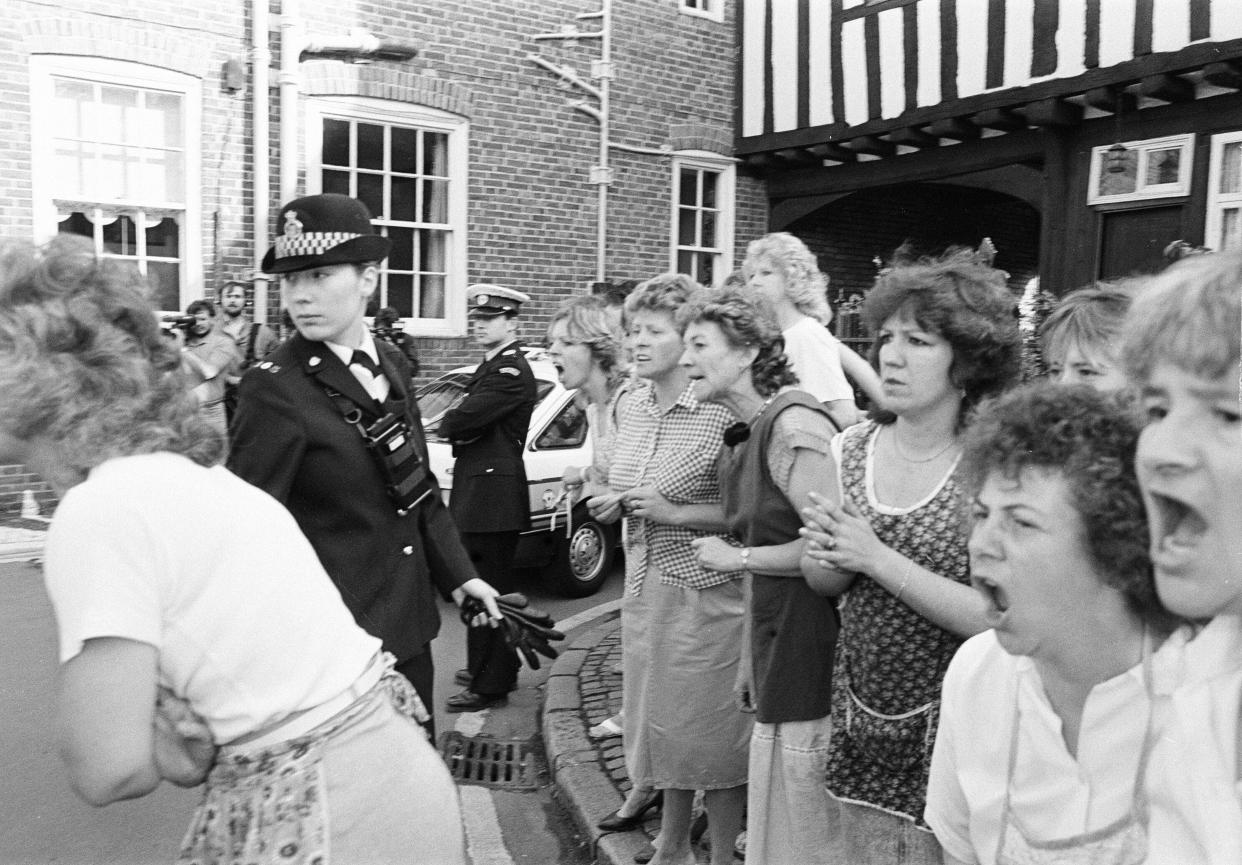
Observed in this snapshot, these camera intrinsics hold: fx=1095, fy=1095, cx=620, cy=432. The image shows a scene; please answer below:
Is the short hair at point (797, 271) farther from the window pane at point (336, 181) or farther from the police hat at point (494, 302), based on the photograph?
the window pane at point (336, 181)

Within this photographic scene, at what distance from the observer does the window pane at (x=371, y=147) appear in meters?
10.9

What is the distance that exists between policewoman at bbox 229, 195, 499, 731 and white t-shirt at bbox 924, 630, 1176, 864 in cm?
153

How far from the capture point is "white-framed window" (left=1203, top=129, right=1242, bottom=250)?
9.06 m

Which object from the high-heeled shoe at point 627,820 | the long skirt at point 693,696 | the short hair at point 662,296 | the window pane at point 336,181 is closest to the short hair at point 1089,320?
the long skirt at point 693,696

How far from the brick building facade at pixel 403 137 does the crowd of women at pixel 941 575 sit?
6.75 metres

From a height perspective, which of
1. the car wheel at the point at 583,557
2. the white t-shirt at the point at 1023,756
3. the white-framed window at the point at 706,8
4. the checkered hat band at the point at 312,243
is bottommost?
the car wheel at the point at 583,557

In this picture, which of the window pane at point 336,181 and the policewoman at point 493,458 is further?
the window pane at point 336,181

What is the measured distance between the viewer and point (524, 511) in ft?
18.6

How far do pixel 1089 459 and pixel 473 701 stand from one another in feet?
14.0

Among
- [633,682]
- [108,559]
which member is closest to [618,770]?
[633,682]

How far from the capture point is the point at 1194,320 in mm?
988

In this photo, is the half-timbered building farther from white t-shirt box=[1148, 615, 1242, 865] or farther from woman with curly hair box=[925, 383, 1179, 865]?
white t-shirt box=[1148, 615, 1242, 865]

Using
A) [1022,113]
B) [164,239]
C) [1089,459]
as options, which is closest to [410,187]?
[164,239]

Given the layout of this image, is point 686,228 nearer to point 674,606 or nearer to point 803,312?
point 803,312
